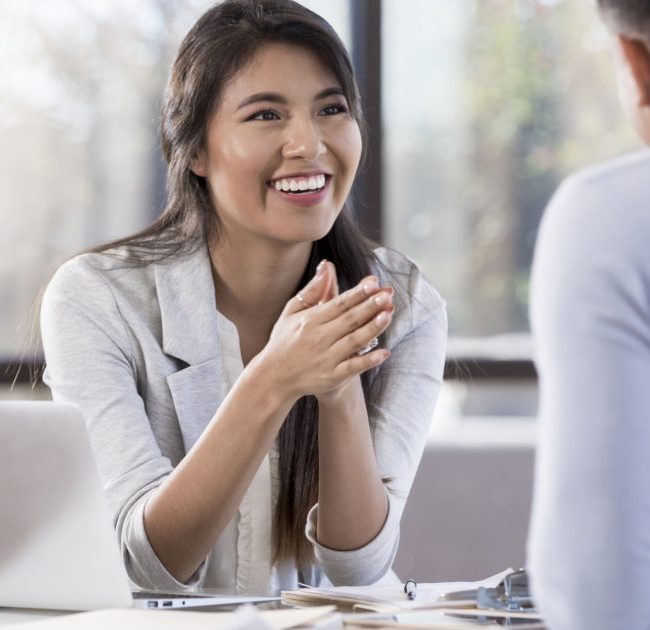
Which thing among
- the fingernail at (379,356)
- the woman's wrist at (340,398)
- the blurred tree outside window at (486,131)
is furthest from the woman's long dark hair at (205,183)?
the blurred tree outside window at (486,131)

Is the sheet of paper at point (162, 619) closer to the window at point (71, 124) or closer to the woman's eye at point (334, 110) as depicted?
the woman's eye at point (334, 110)

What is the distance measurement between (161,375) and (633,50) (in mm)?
1086

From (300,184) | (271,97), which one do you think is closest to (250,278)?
(300,184)

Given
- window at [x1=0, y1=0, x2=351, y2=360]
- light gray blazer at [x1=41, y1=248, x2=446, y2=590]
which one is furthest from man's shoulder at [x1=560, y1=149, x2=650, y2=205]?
window at [x1=0, y1=0, x2=351, y2=360]

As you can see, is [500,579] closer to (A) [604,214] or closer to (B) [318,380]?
(B) [318,380]

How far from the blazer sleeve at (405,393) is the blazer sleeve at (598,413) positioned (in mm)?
871

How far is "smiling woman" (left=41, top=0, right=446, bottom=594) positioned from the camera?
1625 mm

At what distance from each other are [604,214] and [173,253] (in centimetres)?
119

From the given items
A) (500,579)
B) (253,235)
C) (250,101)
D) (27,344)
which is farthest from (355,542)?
(27,344)

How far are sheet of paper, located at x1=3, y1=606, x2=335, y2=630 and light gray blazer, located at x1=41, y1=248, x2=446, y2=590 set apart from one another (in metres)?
0.44

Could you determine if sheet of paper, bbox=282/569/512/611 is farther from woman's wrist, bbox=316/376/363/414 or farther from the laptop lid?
woman's wrist, bbox=316/376/363/414

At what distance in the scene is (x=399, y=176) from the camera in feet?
11.4

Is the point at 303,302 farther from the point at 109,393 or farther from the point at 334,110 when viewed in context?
the point at 334,110

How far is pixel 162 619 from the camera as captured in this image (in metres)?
1.13
